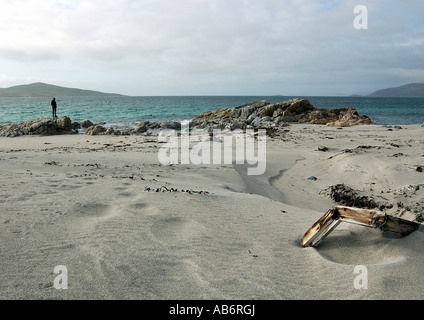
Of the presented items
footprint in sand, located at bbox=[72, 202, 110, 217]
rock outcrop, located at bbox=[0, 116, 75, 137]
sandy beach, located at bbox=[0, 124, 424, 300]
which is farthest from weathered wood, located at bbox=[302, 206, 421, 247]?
rock outcrop, located at bbox=[0, 116, 75, 137]

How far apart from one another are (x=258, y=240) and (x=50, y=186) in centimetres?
354

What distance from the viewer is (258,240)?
319cm

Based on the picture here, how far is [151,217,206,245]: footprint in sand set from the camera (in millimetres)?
3099

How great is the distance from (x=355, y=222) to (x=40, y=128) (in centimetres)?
1874

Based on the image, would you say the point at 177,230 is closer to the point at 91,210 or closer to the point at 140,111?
the point at 91,210

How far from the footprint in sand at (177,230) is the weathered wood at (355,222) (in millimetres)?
1226

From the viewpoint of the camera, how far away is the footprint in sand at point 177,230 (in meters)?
3.10

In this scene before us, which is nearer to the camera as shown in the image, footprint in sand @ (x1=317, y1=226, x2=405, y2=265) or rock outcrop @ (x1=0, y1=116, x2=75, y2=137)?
footprint in sand @ (x1=317, y1=226, x2=405, y2=265)

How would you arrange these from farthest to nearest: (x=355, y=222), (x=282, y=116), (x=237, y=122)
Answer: (x=282, y=116)
(x=237, y=122)
(x=355, y=222)

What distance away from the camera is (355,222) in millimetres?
2697

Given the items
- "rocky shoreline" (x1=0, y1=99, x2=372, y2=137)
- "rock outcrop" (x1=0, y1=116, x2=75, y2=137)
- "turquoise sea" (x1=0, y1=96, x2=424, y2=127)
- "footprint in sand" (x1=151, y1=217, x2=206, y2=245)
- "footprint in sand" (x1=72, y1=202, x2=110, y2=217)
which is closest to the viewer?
"footprint in sand" (x1=151, y1=217, x2=206, y2=245)

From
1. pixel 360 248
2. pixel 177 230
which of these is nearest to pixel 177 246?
pixel 177 230

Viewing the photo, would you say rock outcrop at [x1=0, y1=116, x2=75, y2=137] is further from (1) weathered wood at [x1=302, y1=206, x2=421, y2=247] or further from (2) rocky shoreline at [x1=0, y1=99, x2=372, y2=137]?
(1) weathered wood at [x1=302, y1=206, x2=421, y2=247]

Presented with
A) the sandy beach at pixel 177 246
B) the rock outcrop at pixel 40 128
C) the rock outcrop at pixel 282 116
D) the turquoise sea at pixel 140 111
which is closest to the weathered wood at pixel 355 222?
the sandy beach at pixel 177 246
